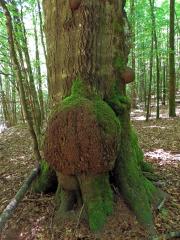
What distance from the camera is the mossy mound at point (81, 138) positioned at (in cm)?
330

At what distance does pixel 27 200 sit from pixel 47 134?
1.38 meters

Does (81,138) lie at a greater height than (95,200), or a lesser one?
greater

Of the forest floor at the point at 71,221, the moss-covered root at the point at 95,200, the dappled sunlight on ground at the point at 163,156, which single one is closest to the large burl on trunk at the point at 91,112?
the moss-covered root at the point at 95,200

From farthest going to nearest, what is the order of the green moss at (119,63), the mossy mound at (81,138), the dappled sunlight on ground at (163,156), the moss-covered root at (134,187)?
the dappled sunlight on ground at (163,156), the green moss at (119,63), the moss-covered root at (134,187), the mossy mound at (81,138)

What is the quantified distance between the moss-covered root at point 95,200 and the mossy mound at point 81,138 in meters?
0.22

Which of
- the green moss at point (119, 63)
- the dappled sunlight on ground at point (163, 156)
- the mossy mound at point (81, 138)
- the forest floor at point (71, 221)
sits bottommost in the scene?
the forest floor at point (71, 221)

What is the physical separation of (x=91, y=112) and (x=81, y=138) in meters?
0.37

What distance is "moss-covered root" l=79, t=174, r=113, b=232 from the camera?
11.4 ft

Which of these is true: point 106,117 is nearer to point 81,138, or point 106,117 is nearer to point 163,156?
point 81,138

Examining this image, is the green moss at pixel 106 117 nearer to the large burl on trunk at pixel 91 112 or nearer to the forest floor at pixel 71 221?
the large burl on trunk at pixel 91 112

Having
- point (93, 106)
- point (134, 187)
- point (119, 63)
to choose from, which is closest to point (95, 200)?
point (134, 187)

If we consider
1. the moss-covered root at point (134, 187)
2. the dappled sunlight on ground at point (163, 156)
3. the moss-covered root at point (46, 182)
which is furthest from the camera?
the dappled sunlight on ground at point (163, 156)

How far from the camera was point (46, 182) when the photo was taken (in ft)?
13.9

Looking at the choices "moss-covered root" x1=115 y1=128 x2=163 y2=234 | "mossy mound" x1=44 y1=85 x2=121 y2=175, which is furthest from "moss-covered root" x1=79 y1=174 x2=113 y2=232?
"moss-covered root" x1=115 y1=128 x2=163 y2=234
